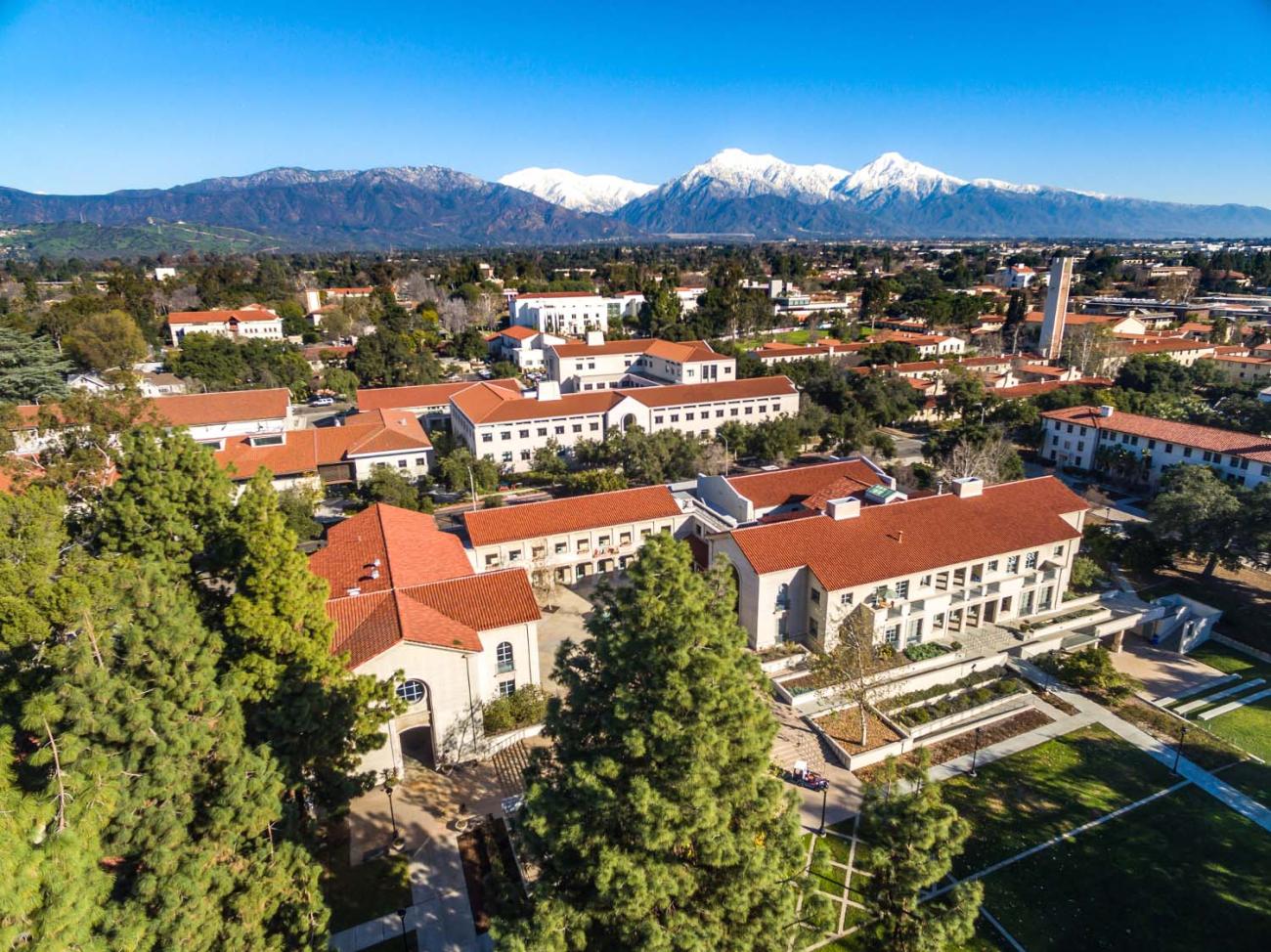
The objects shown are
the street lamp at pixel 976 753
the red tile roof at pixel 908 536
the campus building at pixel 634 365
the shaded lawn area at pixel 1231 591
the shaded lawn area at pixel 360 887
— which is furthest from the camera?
the campus building at pixel 634 365

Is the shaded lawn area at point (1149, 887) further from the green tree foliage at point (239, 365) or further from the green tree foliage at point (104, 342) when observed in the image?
the green tree foliage at point (104, 342)

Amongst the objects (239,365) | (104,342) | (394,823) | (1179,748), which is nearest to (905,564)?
(1179,748)

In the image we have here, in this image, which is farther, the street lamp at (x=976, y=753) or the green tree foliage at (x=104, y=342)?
the green tree foliage at (x=104, y=342)

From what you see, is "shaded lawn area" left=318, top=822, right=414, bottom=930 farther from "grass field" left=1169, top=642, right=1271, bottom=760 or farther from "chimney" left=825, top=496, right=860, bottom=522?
"grass field" left=1169, top=642, right=1271, bottom=760

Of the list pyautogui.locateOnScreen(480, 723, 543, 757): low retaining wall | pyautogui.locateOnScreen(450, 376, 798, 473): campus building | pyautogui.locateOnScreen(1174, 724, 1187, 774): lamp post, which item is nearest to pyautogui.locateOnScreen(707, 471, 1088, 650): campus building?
pyautogui.locateOnScreen(1174, 724, 1187, 774): lamp post

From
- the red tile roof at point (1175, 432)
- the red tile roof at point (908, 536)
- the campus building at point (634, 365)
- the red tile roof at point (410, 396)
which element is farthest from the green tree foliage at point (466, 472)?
the red tile roof at point (1175, 432)

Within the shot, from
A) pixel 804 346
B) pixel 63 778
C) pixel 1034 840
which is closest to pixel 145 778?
pixel 63 778
